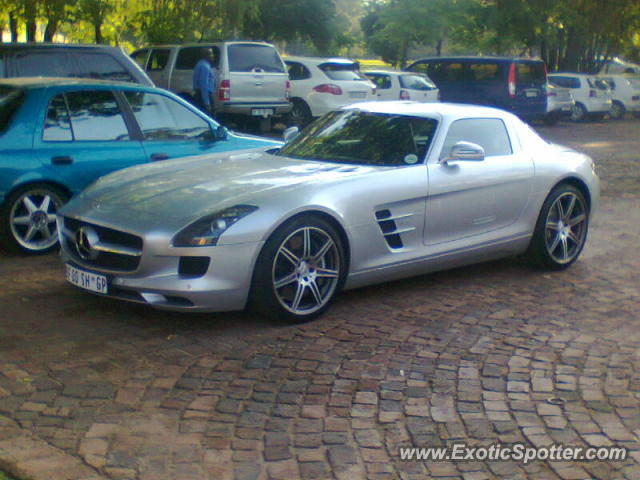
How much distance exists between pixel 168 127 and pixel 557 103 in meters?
20.2

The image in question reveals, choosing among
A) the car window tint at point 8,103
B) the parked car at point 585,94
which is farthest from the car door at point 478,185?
the parked car at point 585,94

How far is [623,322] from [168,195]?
10.5 ft

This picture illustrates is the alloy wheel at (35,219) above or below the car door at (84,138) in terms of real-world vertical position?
below

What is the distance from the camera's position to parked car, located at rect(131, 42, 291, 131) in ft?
60.1

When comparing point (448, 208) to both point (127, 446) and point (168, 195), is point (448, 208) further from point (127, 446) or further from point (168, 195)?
point (127, 446)

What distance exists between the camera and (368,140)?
7.10 m

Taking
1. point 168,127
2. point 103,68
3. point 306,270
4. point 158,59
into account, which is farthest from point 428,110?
point 158,59

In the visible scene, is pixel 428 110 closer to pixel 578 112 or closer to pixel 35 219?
pixel 35 219

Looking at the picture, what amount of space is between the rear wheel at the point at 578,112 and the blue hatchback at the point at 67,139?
22598mm

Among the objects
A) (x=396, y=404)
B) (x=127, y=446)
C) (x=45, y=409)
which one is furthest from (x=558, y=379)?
(x=45, y=409)

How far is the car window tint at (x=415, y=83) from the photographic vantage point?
77.4 ft

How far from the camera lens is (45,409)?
4527mm

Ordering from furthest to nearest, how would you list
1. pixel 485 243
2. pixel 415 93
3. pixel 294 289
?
pixel 415 93 < pixel 485 243 < pixel 294 289

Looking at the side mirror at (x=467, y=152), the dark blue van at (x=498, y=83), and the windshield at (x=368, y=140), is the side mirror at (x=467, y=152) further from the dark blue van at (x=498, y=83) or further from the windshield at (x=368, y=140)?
the dark blue van at (x=498, y=83)
